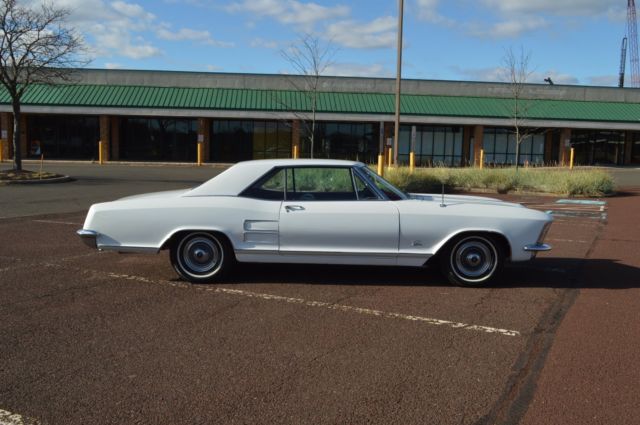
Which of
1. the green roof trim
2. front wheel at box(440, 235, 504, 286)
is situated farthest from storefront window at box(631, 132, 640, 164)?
front wheel at box(440, 235, 504, 286)

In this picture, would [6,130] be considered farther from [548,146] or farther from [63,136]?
[548,146]

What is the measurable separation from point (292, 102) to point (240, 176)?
99.0ft

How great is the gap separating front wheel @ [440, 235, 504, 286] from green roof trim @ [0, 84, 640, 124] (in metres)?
29.1

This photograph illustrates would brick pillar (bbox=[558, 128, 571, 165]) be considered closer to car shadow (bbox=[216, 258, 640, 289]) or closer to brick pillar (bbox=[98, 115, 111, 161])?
brick pillar (bbox=[98, 115, 111, 161])

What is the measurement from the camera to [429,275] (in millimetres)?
7145

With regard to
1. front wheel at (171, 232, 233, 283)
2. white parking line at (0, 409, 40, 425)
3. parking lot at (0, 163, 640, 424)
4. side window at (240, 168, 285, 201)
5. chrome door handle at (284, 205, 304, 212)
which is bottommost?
white parking line at (0, 409, 40, 425)

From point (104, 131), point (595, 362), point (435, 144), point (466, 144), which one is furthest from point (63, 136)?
point (595, 362)

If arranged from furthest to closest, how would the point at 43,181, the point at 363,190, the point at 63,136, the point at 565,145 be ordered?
the point at 565,145, the point at 63,136, the point at 43,181, the point at 363,190

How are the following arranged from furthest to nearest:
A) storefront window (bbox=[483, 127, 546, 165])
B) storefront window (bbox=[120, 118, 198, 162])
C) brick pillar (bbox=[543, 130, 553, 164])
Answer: brick pillar (bbox=[543, 130, 553, 164]) → storefront window (bbox=[483, 127, 546, 165]) → storefront window (bbox=[120, 118, 198, 162])

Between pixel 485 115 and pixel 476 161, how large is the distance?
112 inches

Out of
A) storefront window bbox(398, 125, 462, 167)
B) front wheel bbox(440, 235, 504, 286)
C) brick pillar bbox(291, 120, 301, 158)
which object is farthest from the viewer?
storefront window bbox(398, 125, 462, 167)

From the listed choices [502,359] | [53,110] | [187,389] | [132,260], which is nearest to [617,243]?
[502,359]

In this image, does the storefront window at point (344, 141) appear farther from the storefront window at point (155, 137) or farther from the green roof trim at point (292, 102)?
the storefront window at point (155, 137)

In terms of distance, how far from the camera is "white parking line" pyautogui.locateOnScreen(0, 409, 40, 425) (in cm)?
331
